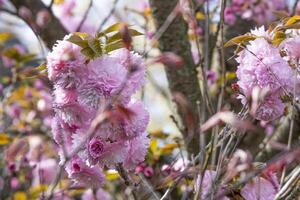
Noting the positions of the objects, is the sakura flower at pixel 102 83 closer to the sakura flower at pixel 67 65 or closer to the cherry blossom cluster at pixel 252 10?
the sakura flower at pixel 67 65

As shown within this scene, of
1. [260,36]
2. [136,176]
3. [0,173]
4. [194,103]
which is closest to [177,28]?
[194,103]

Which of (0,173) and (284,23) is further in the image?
(0,173)

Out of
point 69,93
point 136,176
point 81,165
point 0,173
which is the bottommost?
point 0,173

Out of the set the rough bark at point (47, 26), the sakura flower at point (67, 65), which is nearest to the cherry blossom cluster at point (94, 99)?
the sakura flower at point (67, 65)

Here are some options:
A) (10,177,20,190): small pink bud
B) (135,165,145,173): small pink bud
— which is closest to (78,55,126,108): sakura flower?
(135,165,145,173): small pink bud

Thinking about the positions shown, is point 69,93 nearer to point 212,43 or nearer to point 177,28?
point 177,28

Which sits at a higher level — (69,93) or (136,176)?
(69,93)

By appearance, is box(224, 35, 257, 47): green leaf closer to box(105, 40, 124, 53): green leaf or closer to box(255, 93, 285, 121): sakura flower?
box(255, 93, 285, 121): sakura flower

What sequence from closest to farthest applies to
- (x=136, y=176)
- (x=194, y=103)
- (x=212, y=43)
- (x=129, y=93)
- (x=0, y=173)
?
1. (x=129, y=93)
2. (x=136, y=176)
3. (x=194, y=103)
4. (x=212, y=43)
5. (x=0, y=173)
